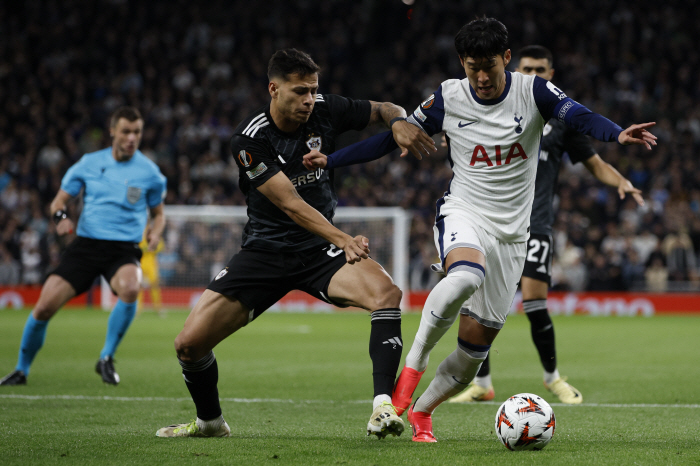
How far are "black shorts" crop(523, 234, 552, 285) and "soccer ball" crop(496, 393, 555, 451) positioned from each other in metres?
2.55

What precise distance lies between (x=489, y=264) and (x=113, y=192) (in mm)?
4700

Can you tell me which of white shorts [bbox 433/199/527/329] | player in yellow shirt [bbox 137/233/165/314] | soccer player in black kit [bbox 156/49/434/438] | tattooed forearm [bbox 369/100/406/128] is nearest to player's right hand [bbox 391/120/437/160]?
soccer player in black kit [bbox 156/49/434/438]

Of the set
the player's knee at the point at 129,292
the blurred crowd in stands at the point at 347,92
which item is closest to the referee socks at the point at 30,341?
the player's knee at the point at 129,292

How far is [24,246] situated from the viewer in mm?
20438

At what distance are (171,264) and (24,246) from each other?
3740mm

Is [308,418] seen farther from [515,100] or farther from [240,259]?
[515,100]

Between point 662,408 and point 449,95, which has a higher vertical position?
point 449,95

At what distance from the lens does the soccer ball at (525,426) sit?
4.40 m

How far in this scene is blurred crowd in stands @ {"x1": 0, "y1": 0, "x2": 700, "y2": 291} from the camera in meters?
20.2

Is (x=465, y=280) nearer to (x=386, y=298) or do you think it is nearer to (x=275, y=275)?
(x=386, y=298)

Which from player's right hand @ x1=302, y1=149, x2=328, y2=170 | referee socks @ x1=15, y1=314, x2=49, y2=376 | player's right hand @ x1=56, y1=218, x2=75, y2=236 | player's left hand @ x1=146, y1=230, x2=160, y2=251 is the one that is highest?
player's right hand @ x1=302, y1=149, x2=328, y2=170

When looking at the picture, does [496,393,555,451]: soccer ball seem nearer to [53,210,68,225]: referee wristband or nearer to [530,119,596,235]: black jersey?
[530,119,596,235]: black jersey

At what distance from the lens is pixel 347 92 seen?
25.2 meters

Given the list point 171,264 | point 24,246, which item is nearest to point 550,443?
point 171,264
